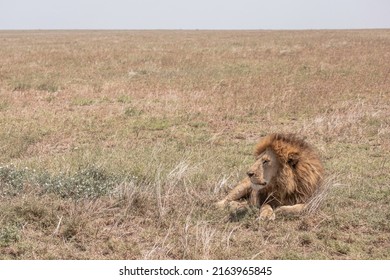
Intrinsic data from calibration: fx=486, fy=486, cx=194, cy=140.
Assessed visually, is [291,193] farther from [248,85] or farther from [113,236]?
[248,85]

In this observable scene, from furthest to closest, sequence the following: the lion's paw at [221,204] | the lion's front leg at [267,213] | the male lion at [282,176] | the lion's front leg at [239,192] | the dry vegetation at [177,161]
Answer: the lion's front leg at [239,192] < the lion's paw at [221,204] < the male lion at [282,176] < the lion's front leg at [267,213] < the dry vegetation at [177,161]

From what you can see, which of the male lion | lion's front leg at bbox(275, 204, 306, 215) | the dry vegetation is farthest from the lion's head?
the dry vegetation

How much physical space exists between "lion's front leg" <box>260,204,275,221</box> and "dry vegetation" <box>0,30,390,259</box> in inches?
2.7

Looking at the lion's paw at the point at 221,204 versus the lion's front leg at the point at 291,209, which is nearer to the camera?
the lion's front leg at the point at 291,209

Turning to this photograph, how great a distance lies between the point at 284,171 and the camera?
216 inches

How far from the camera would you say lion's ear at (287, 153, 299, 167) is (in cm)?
554

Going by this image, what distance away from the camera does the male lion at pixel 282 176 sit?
17.9 ft

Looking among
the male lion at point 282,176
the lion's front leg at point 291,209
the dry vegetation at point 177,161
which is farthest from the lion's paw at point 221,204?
the lion's front leg at point 291,209

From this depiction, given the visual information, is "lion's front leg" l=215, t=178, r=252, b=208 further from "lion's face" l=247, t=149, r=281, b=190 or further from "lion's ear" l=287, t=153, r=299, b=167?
"lion's ear" l=287, t=153, r=299, b=167

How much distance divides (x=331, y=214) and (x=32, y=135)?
6562mm

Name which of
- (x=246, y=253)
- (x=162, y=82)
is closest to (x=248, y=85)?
(x=162, y=82)

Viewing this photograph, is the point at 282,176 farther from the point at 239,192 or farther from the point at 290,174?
the point at 239,192

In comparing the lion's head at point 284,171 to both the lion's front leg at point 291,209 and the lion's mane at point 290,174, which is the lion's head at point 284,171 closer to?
the lion's mane at point 290,174

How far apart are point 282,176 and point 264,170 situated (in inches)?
8.6
